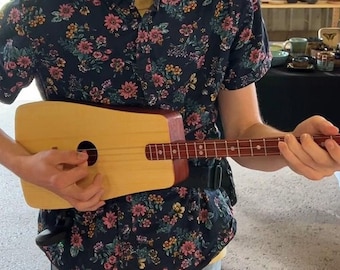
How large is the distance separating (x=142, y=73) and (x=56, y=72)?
133 millimetres

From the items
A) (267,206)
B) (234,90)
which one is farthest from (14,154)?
(267,206)

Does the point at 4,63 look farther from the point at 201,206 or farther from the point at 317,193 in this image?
the point at 317,193

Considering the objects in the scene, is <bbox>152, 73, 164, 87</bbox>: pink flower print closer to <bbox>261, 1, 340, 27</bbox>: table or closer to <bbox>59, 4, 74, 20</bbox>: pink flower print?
<bbox>59, 4, 74, 20</bbox>: pink flower print

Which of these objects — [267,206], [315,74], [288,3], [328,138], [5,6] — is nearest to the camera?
[328,138]

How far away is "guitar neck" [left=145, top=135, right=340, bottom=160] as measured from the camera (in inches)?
32.9

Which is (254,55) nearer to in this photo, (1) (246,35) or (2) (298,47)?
(1) (246,35)

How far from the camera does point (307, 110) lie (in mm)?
2029

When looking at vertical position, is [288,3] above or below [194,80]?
below

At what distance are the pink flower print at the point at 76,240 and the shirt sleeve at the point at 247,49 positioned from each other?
33 centimetres

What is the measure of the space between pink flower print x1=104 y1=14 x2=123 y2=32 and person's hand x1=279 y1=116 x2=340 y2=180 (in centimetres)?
29

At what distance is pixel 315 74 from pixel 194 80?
1204 millimetres

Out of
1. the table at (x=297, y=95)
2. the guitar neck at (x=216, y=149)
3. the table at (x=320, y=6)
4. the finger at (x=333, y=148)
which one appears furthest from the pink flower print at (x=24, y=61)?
the table at (x=320, y=6)

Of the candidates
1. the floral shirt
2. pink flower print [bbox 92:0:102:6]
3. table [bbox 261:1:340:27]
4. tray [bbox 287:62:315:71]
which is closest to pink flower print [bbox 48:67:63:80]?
the floral shirt

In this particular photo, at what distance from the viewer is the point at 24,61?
2.91 ft
